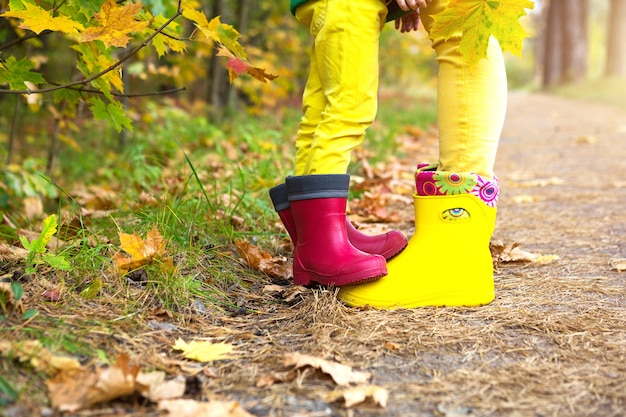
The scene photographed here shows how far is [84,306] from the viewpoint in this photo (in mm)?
1395

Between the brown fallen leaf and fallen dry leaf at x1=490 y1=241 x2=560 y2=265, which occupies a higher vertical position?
the brown fallen leaf

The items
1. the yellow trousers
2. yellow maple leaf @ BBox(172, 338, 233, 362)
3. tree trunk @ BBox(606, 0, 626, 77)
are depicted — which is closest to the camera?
yellow maple leaf @ BBox(172, 338, 233, 362)

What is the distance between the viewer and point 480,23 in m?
1.46

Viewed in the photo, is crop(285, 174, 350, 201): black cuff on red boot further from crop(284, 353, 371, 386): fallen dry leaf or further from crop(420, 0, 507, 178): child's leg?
crop(284, 353, 371, 386): fallen dry leaf

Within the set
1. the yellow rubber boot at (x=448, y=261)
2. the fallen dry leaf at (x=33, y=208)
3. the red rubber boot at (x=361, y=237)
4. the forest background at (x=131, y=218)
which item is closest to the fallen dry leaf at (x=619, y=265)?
the yellow rubber boot at (x=448, y=261)

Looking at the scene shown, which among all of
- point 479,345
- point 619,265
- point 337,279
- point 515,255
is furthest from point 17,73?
point 619,265

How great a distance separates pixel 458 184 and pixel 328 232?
0.37 m

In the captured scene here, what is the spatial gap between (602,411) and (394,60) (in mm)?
11117

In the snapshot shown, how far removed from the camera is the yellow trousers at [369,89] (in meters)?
1.52

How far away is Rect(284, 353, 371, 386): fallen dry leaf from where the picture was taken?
115 cm

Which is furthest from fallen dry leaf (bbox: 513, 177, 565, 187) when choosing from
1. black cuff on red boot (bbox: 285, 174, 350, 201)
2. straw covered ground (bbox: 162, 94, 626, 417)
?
black cuff on red boot (bbox: 285, 174, 350, 201)

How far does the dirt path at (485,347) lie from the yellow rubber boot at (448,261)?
0.05 metres

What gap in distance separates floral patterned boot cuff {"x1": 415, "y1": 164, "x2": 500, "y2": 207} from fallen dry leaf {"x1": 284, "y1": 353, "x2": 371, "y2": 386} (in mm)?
618

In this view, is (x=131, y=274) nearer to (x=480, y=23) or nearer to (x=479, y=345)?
(x=479, y=345)
